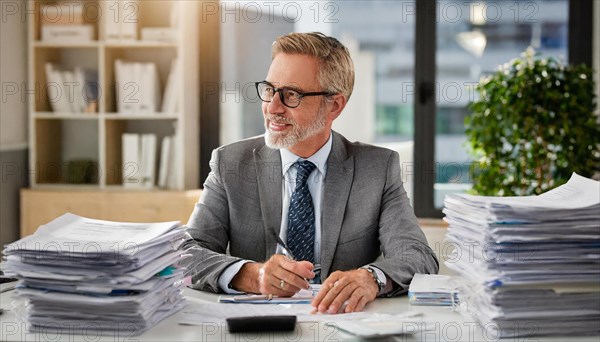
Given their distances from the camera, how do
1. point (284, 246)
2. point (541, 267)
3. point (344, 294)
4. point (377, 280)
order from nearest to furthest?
1. point (541, 267)
2. point (344, 294)
3. point (377, 280)
4. point (284, 246)

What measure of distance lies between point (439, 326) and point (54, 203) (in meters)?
3.26

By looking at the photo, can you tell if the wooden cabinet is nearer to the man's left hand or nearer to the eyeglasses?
the eyeglasses

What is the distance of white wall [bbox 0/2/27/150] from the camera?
180 inches

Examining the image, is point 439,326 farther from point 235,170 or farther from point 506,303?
point 235,170

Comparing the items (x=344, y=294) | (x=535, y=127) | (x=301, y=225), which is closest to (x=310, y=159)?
(x=301, y=225)

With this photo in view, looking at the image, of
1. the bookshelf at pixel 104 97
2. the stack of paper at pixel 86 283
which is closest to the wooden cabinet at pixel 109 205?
the bookshelf at pixel 104 97

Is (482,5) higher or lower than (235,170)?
higher

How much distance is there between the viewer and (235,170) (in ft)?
8.65

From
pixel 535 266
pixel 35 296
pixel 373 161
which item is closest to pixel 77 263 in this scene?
pixel 35 296

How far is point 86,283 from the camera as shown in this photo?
69.5 inches

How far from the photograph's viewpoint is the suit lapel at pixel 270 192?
2.59 metres

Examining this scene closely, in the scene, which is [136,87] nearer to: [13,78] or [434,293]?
[13,78]

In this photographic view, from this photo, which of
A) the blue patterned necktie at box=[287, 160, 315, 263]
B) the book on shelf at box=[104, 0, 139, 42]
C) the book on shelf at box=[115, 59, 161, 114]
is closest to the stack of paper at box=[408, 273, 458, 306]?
the blue patterned necktie at box=[287, 160, 315, 263]

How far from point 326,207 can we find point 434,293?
0.63 m
